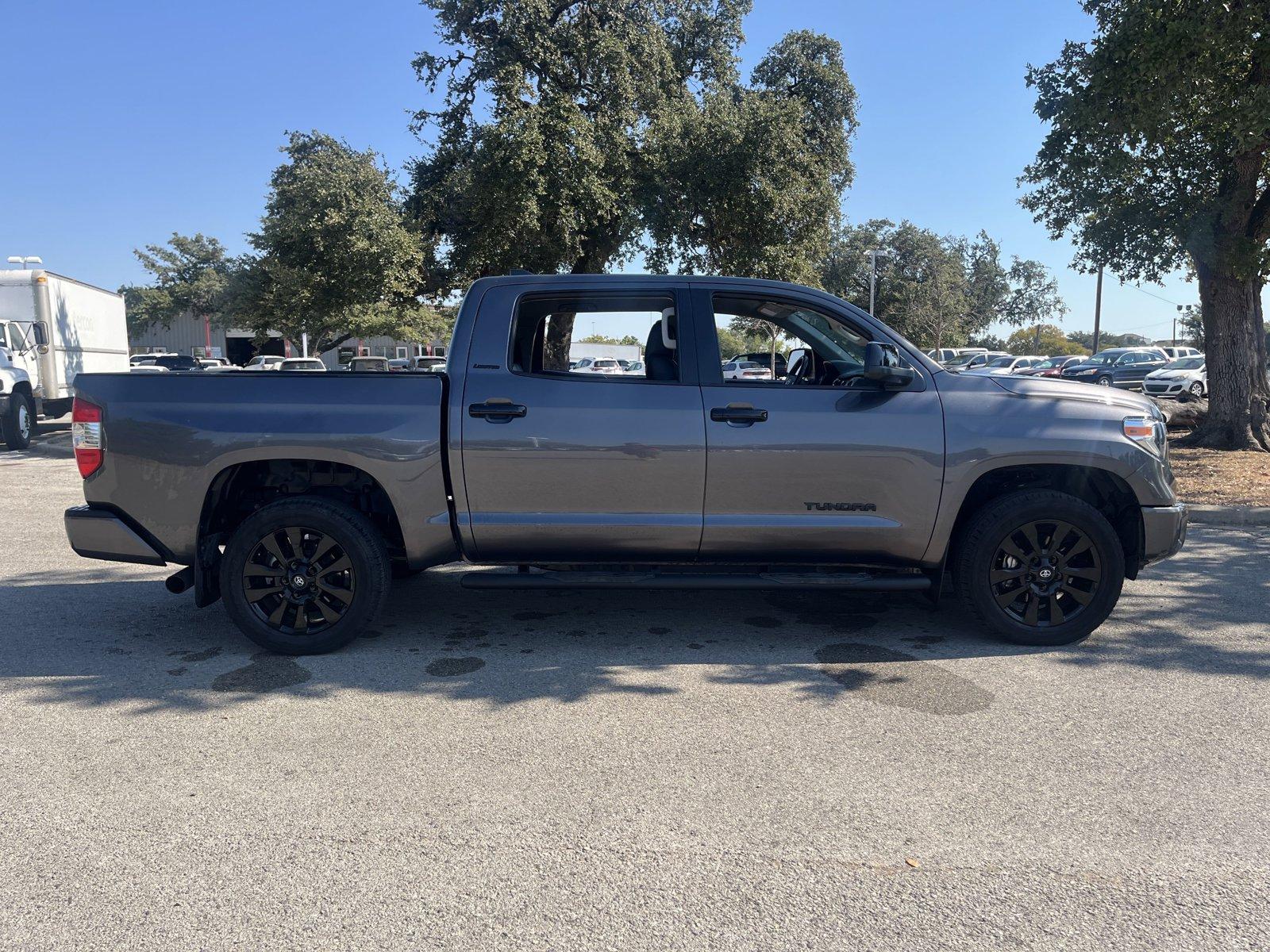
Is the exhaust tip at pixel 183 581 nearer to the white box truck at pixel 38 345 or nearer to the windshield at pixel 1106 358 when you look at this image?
the white box truck at pixel 38 345

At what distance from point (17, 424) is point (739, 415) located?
609 inches

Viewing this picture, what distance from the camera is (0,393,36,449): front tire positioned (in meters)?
15.5

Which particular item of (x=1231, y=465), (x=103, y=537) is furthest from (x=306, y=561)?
(x=1231, y=465)

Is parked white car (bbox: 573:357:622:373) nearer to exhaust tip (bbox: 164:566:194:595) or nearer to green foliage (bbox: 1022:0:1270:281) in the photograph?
exhaust tip (bbox: 164:566:194:595)

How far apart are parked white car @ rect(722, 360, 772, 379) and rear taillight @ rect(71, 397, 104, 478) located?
326cm

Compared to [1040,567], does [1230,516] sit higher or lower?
lower

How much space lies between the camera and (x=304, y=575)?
4.84 m

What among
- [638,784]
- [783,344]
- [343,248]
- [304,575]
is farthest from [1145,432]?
[343,248]

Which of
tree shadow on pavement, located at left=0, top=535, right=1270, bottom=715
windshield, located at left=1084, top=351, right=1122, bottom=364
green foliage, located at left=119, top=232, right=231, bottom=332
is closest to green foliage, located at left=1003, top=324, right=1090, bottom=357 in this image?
windshield, located at left=1084, top=351, right=1122, bottom=364

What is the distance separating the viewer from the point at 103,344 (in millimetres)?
20531

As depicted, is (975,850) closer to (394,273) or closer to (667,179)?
(667,179)

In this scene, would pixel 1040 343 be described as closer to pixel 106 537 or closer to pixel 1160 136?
pixel 1160 136

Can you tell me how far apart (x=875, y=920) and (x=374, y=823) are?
1.64 m

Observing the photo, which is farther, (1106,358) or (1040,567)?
(1106,358)
